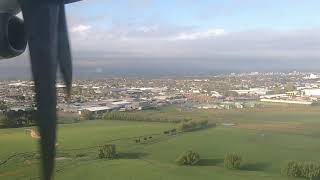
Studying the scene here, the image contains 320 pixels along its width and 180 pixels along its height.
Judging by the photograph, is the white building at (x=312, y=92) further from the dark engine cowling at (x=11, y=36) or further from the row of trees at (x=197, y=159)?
the dark engine cowling at (x=11, y=36)

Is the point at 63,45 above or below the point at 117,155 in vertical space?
above

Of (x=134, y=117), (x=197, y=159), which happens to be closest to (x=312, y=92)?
(x=134, y=117)

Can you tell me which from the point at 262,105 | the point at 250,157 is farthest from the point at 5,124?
the point at 262,105

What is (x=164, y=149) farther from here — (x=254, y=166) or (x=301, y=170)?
(x=301, y=170)

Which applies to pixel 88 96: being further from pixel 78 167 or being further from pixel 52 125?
pixel 52 125

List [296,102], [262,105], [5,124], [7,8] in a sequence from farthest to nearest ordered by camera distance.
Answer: [296,102], [262,105], [5,124], [7,8]

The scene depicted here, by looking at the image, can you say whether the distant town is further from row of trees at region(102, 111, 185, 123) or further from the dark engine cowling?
the dark engine cowling
